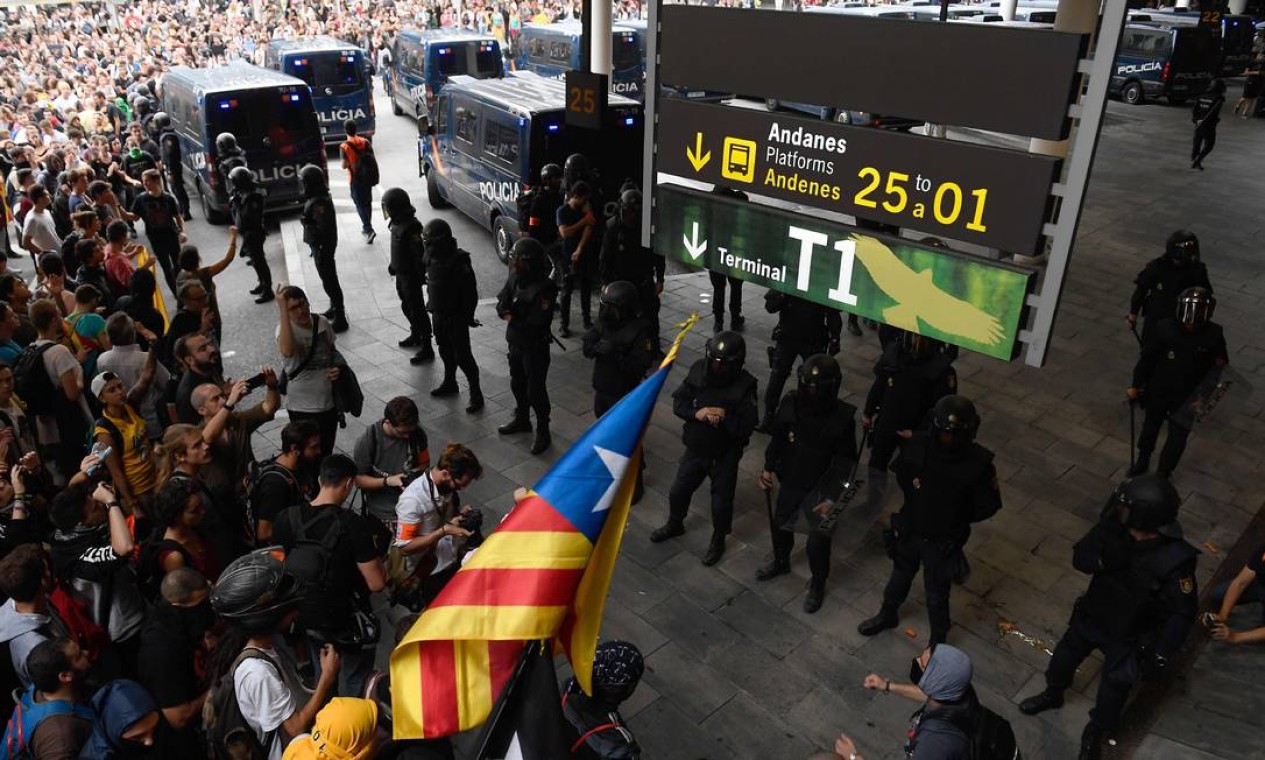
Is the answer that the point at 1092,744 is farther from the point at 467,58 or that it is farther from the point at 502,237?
the point at 467,58

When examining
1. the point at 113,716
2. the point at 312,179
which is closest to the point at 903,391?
the point at 113,716

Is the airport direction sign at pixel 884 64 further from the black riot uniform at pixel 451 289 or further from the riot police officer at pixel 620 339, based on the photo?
the black riot uniform at pixel 451 289

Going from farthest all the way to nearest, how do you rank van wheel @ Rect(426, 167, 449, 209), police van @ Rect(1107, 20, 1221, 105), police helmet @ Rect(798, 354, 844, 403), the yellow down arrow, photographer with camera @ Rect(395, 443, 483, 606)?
police van @ Rect(1107, 20, 1221, 105) < van wheel @ Rect(426, 167, 449, 209) < police helmet @ Rect(798, 354, 844, 403) < the yellow down arrow < photographer with camera @ Rect(395, 443, 483, 606)

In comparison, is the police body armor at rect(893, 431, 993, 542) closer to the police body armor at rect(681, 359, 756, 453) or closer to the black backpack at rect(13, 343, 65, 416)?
the police body armor at rect(681, 359, 756, 453)

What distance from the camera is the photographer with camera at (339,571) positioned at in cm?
413

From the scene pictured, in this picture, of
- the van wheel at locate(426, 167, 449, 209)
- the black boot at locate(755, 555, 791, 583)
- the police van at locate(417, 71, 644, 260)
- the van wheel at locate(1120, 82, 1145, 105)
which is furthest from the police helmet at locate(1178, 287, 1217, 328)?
the van wheel at locate(1120, 82, 1145, 105)

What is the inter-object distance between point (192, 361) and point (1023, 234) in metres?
5.10

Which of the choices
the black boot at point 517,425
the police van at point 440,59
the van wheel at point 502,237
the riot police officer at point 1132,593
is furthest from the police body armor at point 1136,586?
the police van at point 440,59

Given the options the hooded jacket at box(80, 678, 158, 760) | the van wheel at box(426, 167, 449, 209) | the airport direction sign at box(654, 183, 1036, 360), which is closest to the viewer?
the hooded jacket at box(80, 678, 158, 760)

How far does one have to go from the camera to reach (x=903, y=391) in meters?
6.91

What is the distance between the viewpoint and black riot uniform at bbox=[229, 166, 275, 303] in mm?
10703

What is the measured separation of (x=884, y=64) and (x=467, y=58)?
59.8 feet

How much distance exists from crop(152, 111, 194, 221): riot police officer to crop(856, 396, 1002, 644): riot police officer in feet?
43.4

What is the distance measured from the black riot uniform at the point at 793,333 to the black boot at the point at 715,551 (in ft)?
5.77
